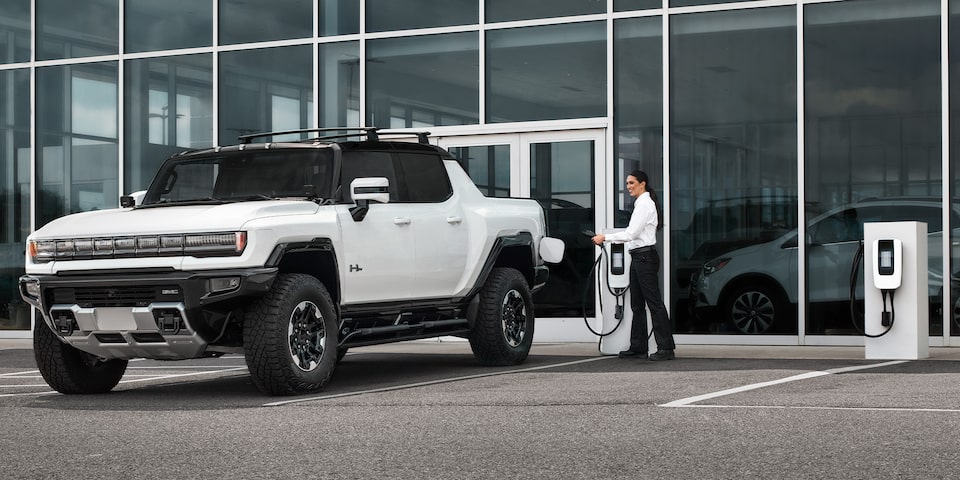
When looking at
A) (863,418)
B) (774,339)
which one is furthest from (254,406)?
(774,339)

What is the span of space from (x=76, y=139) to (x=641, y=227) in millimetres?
9488

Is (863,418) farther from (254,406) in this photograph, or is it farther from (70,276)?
(70,276)

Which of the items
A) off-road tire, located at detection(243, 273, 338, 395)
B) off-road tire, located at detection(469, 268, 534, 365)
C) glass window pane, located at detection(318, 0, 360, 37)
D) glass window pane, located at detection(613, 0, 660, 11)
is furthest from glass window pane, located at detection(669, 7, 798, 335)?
off-road tire, located at detection(243, 273, 338, 395)

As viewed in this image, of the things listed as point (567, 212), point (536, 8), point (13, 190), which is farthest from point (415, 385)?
point (13, 190)

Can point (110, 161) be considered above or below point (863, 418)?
above

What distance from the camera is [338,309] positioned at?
33.2 feet

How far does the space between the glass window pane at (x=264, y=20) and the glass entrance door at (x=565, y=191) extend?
3297 millimetres

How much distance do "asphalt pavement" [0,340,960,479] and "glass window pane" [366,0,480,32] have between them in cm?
635

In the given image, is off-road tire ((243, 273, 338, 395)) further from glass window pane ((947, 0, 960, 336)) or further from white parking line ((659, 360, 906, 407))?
glass window pane ((947, 0, 960, 336))

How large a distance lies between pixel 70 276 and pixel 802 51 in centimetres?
895

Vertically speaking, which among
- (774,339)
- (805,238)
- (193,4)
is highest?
(193,4)

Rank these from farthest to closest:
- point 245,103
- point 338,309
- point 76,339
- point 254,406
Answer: point 245,103 < point 338,309 < point 76,339 < point 254,406

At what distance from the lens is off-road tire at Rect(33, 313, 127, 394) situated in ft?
32.8

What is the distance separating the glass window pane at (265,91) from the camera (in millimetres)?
17625
